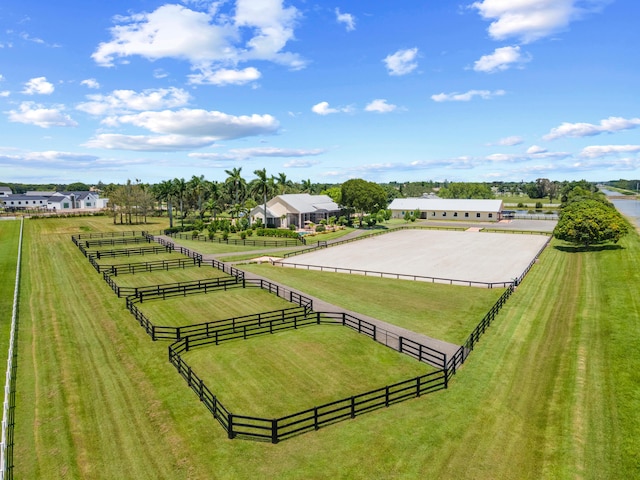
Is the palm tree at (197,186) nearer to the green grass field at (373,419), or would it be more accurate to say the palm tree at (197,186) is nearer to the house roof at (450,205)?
the house roof at (450,205)

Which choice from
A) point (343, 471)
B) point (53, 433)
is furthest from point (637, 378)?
point (53, 433)

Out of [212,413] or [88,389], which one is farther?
[88,389]

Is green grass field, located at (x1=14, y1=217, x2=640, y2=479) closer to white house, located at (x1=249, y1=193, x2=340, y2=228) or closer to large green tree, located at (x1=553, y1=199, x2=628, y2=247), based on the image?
large green tree, located at (x1=553, y1=199, x2=628, y2=247)

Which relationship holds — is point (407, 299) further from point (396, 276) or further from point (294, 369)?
point (294, 369)

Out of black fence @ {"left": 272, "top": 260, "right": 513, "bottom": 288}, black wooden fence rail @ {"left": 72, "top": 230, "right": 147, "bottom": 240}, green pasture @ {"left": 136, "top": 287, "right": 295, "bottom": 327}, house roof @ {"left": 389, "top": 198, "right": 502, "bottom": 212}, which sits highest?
house roof @ {"left": 389, "top": 198, "right": 502, "bottom": 212}

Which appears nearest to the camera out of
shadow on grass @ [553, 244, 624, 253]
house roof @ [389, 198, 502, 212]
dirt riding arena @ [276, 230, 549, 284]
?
dirt riding arena @ [276, 230, 549, 284]

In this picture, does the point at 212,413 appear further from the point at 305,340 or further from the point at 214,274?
the point at 214,274

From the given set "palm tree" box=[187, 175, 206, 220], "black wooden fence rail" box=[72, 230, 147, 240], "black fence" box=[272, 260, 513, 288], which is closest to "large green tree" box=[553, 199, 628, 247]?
"black fence" box=[272, 260, 513, 288]
